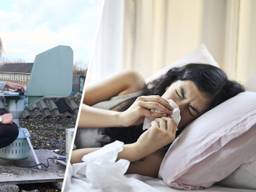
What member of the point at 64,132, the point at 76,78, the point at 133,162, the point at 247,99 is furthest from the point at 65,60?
the point at 247,99

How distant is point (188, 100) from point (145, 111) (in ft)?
0.42

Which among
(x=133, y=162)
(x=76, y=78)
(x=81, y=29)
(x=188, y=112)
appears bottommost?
(x=133, y=162)

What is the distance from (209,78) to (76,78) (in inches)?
14.8

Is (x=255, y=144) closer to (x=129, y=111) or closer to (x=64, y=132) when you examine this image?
(x=129, y=111)

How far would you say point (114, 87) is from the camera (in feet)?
3.76

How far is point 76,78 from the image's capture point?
1.05 meters

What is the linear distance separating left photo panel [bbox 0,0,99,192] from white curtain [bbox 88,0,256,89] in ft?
0.78

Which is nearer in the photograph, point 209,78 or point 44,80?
point 44,80

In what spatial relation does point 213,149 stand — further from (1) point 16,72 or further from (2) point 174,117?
(1) point 16,72

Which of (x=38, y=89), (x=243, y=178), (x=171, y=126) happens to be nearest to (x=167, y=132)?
(x=171, y=126)

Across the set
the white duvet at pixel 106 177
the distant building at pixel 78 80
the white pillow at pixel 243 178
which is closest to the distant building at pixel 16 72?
the distant building at pixel 78 80

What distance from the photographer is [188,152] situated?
105cm

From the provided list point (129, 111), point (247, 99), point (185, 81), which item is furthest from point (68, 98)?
point (247, 99)

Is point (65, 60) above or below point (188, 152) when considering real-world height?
above
